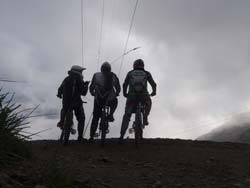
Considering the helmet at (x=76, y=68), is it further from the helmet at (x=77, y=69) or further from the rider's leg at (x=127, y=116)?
the rider's leg at (x=127, y=116)

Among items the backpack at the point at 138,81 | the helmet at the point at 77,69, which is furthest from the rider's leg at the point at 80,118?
the backpack at the point at 138,81

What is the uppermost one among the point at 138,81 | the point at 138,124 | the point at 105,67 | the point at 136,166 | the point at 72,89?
the point at 105,67

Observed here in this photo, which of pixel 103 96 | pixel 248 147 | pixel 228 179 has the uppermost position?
pixel 103 96

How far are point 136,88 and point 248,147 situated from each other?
3046mm

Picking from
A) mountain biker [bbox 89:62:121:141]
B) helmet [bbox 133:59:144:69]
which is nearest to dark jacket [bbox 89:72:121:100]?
mountain biker [bbox 89:62:121:141]

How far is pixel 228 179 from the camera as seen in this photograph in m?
7.32

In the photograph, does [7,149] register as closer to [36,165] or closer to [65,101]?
[36,165]

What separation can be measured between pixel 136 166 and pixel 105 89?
2893mm

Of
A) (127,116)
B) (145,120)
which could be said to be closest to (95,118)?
(127,116)

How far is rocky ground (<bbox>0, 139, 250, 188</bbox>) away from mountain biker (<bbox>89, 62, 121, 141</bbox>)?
839mm

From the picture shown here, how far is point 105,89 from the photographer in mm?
10516

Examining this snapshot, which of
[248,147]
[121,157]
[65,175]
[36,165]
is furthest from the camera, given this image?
[248,147]

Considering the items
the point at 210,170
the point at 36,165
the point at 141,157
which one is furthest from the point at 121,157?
the point at 36,165

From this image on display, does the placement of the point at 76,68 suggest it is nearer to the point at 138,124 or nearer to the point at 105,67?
the point at 105,67
